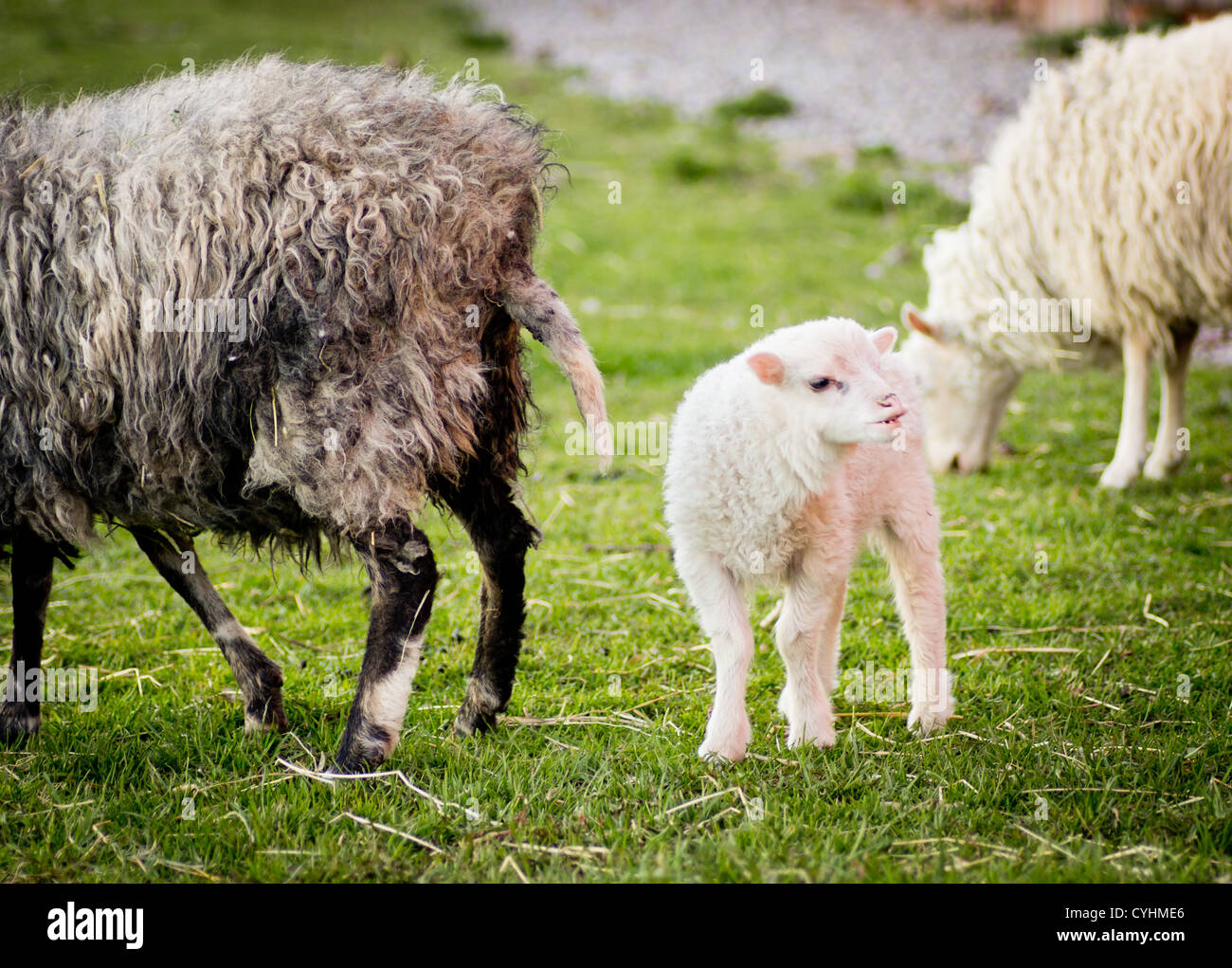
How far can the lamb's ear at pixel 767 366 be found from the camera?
3.12m

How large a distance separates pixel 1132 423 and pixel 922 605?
3311 millimetres

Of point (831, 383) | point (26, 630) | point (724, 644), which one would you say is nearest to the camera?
point (831, 383)

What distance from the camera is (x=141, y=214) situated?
10.3 feet

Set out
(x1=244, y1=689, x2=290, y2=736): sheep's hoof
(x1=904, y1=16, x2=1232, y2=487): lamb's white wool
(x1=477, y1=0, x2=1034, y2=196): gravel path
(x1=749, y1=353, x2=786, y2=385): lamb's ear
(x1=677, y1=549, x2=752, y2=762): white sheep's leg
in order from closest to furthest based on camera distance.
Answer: (x1=749, y1=353, x2=786, y2=385): lamb's ear < (x1=677, y1=549, x2=752, y2=762): white sheep's leg < (x1=244, y1=689, x2=290, y2=736): sheep's hoof < (x1=904, y1=16, x2=1232, y2=487): lamb's white wool < (x1=477, y1=0, x2=1034, y2=196): gravel path

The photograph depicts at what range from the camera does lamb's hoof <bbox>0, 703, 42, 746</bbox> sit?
3.67 metres

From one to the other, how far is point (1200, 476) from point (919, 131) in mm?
9677

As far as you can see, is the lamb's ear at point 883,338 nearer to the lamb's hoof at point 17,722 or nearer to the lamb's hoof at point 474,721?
the lamb's hoof at point 474,721

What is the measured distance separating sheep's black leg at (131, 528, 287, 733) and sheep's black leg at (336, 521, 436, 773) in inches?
21.9

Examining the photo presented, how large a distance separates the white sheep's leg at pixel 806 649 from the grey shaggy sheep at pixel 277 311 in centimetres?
76

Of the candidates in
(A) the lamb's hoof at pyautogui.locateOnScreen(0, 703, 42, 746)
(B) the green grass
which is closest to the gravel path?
(B) the green grass

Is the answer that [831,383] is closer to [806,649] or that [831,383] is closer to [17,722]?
[806,649]

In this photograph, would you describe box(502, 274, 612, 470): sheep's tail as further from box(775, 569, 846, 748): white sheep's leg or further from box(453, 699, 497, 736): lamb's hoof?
box(453, 699, 497, 736): lamb's hoof

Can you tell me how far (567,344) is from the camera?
128 inches

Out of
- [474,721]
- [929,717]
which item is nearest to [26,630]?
[474,721]
